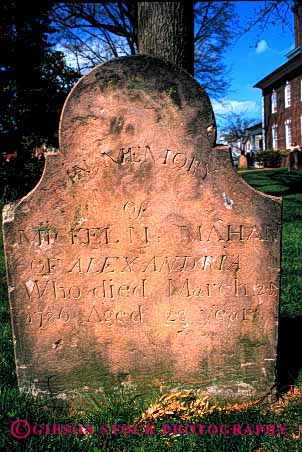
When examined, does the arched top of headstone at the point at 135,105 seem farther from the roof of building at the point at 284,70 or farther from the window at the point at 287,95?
the window at the point at 287,95

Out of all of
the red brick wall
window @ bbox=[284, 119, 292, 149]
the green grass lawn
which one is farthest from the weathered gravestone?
window @ bbox=[284, 119, 292, 149]

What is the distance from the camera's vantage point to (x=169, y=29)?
5004 mm

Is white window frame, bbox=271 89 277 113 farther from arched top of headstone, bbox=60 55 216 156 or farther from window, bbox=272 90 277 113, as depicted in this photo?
arched top of headstone, bbox=60 55 216 156

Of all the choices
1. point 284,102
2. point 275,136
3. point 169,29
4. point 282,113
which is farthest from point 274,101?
point 169,29

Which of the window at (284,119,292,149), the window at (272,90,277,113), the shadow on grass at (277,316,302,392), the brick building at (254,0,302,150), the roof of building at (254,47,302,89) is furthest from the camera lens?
the window at (272,90,277,113)

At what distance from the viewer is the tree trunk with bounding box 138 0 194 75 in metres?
4.96

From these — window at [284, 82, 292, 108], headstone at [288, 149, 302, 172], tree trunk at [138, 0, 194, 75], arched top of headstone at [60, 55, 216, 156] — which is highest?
window at [284, 82, 292, 108]

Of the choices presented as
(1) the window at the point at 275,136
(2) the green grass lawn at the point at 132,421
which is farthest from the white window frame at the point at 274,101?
(2) the green grass lawn at the point at 132,421

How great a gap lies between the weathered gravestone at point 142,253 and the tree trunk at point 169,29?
246 centimetres

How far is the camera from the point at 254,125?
5228 cm

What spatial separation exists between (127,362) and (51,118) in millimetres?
11389

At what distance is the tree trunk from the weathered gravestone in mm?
2457

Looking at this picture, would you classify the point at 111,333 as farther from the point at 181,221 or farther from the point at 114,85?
the point at 114,85

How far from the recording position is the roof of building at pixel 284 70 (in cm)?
2997
